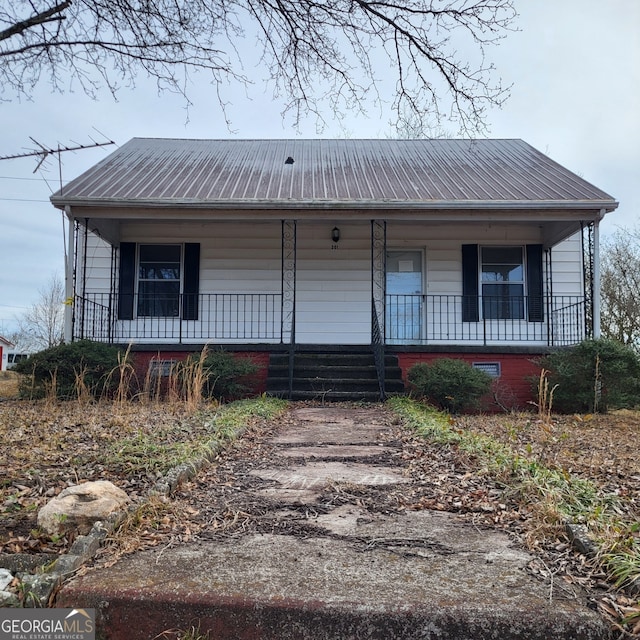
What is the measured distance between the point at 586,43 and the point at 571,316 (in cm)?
660

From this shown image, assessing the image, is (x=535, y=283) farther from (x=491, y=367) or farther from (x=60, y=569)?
(x=60, y=569)

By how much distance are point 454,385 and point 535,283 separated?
3859 mm

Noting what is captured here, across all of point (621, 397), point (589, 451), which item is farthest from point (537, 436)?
point (621, 397)

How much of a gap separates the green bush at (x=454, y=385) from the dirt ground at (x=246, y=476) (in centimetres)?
128

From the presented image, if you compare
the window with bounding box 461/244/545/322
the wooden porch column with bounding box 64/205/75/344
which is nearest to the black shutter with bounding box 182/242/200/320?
the wooden porch column with bounding box 64/205/75/344

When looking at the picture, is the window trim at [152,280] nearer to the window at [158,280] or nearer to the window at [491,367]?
the window at [158,280]

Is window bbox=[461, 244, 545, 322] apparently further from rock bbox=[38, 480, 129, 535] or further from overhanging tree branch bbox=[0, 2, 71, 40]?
rock bbox=[38, 480, 129, 535]

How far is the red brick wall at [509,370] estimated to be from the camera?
30.4ft

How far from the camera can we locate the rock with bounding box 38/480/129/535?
8.98ft

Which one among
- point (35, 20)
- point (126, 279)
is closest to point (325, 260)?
point (126, 279)

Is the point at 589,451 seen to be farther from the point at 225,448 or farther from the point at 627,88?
the point at 627,88

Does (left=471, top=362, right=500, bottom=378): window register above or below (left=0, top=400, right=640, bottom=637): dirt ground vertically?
above

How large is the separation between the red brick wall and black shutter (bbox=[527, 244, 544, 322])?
1328 millimetres

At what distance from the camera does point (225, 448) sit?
16.0ft
